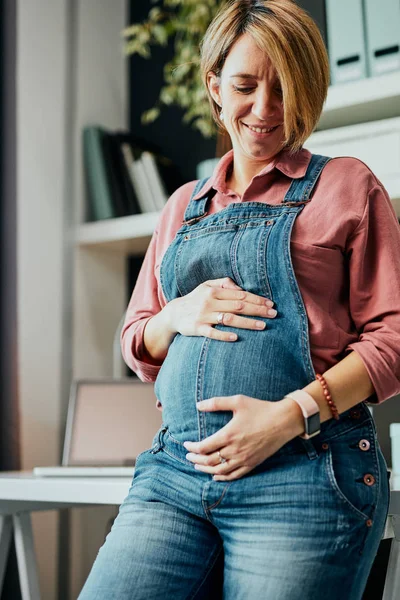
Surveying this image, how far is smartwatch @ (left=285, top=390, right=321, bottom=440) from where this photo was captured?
0.88 meters

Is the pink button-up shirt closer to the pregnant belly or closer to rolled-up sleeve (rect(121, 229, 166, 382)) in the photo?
the pregnant belly

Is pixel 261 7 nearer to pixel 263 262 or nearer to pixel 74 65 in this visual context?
pixel 263 262

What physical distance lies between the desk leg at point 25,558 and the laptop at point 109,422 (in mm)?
181

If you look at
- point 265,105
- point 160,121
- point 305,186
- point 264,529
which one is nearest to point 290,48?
point 265,105

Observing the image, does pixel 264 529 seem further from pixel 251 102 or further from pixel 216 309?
pixel 251 102

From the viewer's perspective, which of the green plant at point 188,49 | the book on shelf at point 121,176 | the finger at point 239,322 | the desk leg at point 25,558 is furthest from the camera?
the book on shelf at point 121,176

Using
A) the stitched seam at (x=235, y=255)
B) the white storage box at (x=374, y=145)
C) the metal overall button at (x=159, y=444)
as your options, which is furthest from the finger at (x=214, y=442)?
the white storage box at (x=374, y=145)

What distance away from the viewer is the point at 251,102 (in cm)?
105

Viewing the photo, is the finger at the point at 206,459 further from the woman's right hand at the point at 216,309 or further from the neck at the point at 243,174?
the neck at the point at 243,174

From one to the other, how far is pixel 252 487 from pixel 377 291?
0.96 feet

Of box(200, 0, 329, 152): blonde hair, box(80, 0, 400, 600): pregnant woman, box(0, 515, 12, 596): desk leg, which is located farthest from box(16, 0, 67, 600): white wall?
box(200, 0, 329, 152): blonde hair

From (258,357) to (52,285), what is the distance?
4.58 feet

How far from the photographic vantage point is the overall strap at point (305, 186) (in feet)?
3.27

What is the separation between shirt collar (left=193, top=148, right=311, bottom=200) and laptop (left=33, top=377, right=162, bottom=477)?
857 mm
